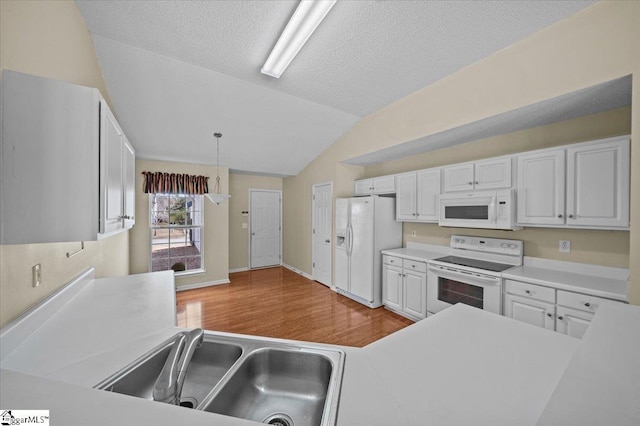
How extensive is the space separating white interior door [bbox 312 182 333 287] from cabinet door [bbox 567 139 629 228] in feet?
10.9

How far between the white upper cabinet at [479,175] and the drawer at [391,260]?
1167 millimetres

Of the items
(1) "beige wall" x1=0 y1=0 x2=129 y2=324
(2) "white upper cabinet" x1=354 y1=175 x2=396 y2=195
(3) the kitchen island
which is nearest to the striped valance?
(1) "beige wall" x1=0 y1=0 x2=129 y2=324

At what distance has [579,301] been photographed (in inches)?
78.4

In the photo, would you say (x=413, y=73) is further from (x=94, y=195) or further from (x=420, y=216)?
(x=94, y=195)

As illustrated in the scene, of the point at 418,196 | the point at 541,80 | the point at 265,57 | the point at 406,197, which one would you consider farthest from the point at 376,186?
the point at 265,57

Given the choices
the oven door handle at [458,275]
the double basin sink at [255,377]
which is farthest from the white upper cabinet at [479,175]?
the double basin sink at [255,377]

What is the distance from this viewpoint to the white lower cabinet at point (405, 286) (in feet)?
10.5

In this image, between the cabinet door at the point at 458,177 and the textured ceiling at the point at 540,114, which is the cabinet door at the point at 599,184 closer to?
the textured ceiling at the point at 540,114

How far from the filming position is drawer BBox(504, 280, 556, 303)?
2.14m

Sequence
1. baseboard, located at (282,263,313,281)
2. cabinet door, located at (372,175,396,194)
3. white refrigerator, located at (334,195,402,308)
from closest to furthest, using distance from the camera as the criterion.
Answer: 1. white refrigerator, located at (334,195,402,308)
2. cabinet door, located at (372,175,396,194)
3. baseboard, located at (282,263,313,281)

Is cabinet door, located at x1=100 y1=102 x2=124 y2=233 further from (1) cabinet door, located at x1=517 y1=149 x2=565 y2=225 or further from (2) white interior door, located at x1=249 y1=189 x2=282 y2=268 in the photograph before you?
→ (2) white interior door, located at x1=249 y1=189 x2=282 y2=268

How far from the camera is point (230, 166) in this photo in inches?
203

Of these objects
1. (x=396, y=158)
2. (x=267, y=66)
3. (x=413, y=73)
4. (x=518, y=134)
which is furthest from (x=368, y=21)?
(x=396, y=158)

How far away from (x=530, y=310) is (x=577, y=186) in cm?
119
